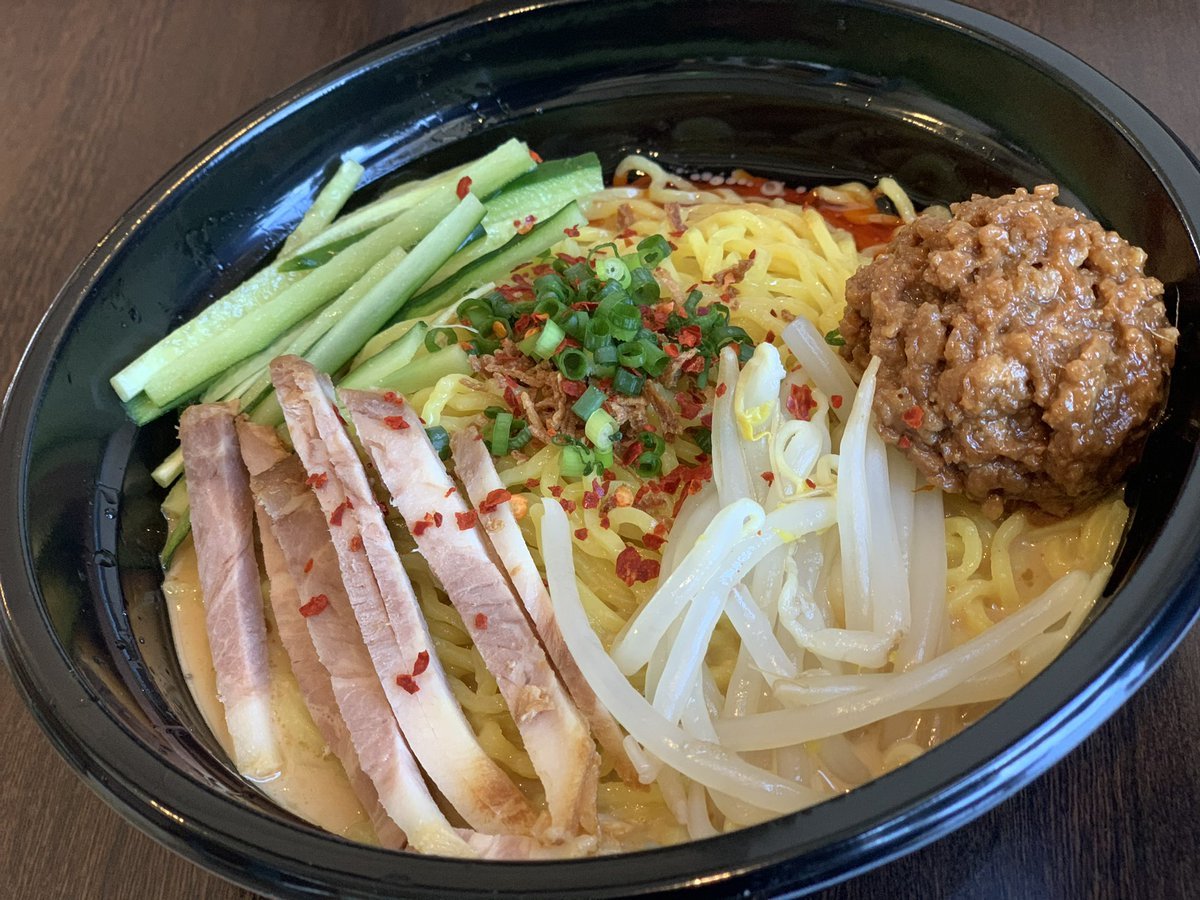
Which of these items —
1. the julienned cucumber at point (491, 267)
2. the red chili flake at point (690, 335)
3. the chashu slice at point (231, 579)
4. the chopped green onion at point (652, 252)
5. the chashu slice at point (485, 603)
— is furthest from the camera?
the julienned cucumber at point (491, 267)

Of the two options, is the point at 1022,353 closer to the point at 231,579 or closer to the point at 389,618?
the point at 389,618

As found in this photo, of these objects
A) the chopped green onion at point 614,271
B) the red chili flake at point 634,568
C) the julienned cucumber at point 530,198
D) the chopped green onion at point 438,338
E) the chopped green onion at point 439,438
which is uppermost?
the julienned cucumber at point 530,198

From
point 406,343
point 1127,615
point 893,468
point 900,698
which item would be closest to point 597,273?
point 406,343

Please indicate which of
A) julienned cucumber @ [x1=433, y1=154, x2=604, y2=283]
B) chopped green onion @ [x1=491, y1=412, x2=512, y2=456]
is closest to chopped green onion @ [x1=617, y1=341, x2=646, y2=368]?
chopped green onion @ [x1=491, y1=412, x2=512, y2=456]

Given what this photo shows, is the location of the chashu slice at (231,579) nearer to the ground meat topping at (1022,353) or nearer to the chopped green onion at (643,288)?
the chopped green onion at (643,288)

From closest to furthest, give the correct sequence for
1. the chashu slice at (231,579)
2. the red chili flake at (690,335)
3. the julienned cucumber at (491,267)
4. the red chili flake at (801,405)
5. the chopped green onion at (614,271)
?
the chashu slice at (231,579), the red chili flake at (801,405), the red chili flake at (690,335), the chopped green onion at (614,271), the julienned cucumber at (491,267)

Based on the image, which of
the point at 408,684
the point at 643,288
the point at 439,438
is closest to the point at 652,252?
the point at 643,288

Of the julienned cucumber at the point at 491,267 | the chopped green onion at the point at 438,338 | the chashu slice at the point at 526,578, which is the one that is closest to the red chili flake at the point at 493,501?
the chashu slice at the point at 526,578
